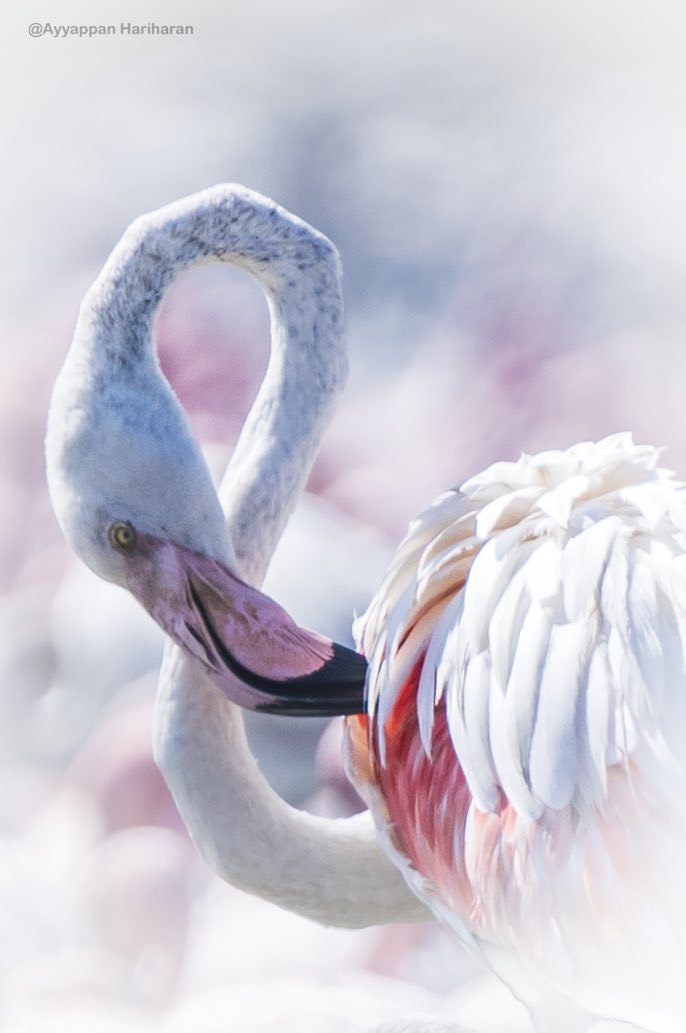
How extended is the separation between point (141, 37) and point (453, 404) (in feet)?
1.52

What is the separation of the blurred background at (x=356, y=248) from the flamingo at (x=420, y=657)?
18 cm

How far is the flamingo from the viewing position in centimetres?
86

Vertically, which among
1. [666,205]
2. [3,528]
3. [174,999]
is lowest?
[174,999]

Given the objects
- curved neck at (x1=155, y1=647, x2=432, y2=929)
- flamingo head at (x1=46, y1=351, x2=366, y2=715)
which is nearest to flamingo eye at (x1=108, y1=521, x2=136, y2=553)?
flamingo head at (x1=46, y1=351, x2=366, y2=715)

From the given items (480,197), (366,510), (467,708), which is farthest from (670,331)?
(467,708)

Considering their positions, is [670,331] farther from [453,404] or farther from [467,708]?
[467,708]

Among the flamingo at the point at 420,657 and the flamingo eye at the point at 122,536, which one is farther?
the flamingo eye at the point at 122,536

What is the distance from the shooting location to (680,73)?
1.22m

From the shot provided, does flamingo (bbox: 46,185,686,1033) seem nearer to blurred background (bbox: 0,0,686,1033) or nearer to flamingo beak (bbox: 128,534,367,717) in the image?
flamingo beak (bbox: 128,534,367,717)

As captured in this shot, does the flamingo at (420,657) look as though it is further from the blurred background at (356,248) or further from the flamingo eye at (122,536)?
the blurred background at (356,248)

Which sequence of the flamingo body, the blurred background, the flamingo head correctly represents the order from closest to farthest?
the flamingo body < the flamingo head < the blurred background

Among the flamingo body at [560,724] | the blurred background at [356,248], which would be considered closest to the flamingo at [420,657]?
the flamingo body at [560,724]

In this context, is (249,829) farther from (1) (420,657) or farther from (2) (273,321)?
(2) (273,321)

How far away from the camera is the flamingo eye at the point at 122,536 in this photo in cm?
98
